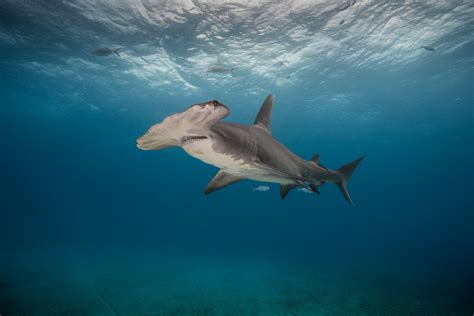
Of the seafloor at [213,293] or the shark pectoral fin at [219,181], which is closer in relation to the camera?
the shark pectoral fin at [219,181]

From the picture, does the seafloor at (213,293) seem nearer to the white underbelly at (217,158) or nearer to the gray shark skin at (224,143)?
the gray shark skin at (224,143)

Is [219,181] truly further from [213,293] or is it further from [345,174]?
[213,293]

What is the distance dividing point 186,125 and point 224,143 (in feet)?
2.23

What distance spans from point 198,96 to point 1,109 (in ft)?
131

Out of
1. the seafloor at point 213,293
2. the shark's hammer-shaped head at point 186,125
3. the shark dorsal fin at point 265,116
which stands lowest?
the seafloor at point 213,293

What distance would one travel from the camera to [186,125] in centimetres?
275

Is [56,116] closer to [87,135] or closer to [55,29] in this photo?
[87,135]

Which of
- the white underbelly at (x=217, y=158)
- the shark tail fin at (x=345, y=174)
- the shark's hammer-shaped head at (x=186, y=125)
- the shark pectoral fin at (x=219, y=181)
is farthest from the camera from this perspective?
the shark tail fin at (x=345, y=174)

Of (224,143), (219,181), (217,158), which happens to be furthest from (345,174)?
(224,143)

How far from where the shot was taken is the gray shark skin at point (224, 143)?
8.72ft

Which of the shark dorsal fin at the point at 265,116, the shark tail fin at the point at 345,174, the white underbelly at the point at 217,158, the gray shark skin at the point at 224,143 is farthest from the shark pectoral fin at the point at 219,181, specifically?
the shark tail fin at the point at 345,174

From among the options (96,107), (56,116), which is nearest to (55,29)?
(96,107)

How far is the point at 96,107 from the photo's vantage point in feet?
124

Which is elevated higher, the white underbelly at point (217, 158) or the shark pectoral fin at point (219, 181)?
the white underbelly at point (217, 158)
